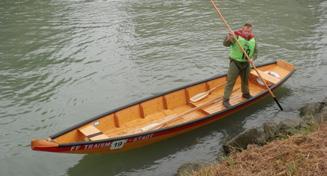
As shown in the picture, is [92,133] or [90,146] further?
[92,133]

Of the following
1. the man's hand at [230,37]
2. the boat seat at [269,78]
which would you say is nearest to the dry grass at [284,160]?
the man's hand at [230,37]

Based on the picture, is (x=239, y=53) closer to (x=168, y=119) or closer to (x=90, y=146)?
(x=168, y=119)

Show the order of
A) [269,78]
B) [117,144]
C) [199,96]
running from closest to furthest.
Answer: [117,144], [199,96], [269,78]

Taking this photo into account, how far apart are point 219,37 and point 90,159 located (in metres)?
10.0

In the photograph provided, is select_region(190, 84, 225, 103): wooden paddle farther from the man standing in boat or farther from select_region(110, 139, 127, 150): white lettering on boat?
select_region(110, 139, 127, 150): white lettering on boat

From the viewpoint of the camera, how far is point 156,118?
40.3 feet

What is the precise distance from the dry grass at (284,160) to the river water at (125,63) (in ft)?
10.2

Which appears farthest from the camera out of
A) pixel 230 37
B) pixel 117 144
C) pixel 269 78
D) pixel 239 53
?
pixel 269 78

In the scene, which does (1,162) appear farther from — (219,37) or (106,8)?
(106,8)

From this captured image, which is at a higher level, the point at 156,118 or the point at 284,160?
the point at 284,160

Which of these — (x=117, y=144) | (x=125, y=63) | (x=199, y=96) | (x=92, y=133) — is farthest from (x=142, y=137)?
(x=125, y=63)

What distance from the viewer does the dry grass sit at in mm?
7184

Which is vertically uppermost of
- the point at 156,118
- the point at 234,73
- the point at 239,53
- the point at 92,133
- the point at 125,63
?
the point at 239,53

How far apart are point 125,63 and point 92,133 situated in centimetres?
699
